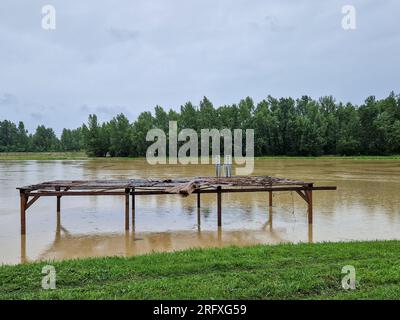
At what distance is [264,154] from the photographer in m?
77.6

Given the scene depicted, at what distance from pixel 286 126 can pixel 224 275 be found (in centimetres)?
7290

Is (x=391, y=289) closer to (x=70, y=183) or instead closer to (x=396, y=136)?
(x=70, y=183)

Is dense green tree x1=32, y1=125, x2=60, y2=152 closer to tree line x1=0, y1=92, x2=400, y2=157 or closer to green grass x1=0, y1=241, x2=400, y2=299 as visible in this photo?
tree line x1=0, y1=92, x2=400, y2=157

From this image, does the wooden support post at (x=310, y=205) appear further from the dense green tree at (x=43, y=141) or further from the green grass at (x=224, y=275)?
the dense green tree at (x=43, y=141)

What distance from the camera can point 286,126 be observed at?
253 ft

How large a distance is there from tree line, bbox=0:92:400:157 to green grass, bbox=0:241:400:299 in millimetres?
64436

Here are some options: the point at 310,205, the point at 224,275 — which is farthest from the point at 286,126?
the point at 224,275

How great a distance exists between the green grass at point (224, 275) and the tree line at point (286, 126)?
64436 mm

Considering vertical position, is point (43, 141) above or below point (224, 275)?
above

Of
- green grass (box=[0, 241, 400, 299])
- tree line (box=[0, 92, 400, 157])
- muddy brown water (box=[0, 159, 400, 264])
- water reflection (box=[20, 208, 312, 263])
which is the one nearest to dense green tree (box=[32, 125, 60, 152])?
tree line (box=[0, 92, 400, 157])

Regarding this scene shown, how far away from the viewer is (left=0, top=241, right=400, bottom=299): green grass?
5.24 metres

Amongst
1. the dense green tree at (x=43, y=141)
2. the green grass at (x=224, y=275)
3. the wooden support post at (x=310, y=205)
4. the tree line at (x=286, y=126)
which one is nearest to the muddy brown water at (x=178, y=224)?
the wooden support post at (x=310, y=205)

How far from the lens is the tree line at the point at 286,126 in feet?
231

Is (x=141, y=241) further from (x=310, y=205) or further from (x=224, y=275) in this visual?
(x=310, y=205)
